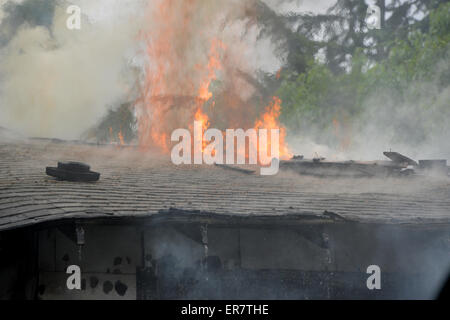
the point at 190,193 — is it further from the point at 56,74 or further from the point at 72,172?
the point at 56,74

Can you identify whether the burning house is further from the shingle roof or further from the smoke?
the smoke

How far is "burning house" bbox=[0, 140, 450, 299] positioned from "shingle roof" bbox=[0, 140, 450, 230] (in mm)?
35

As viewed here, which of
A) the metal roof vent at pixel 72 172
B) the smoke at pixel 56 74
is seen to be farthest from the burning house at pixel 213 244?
the smoke at pixel 56 74

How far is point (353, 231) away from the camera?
779cm

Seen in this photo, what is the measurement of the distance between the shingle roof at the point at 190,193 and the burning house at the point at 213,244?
0.04 m

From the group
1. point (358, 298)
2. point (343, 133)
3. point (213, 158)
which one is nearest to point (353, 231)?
point (358, 298)

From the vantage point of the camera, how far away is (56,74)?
1891 cm

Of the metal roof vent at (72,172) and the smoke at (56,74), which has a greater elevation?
the smoke at (56,74)

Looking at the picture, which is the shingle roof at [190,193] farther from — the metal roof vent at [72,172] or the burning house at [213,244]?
the metal roof vent at [72,172]

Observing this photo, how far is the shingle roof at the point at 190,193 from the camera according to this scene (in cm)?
666

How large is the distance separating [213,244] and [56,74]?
1351 centimetres

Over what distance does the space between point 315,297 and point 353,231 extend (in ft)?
3.61

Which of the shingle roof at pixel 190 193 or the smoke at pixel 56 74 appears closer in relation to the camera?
the shingle roof at pixel 190 193

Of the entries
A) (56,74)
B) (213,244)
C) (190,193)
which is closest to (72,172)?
(190,193)
